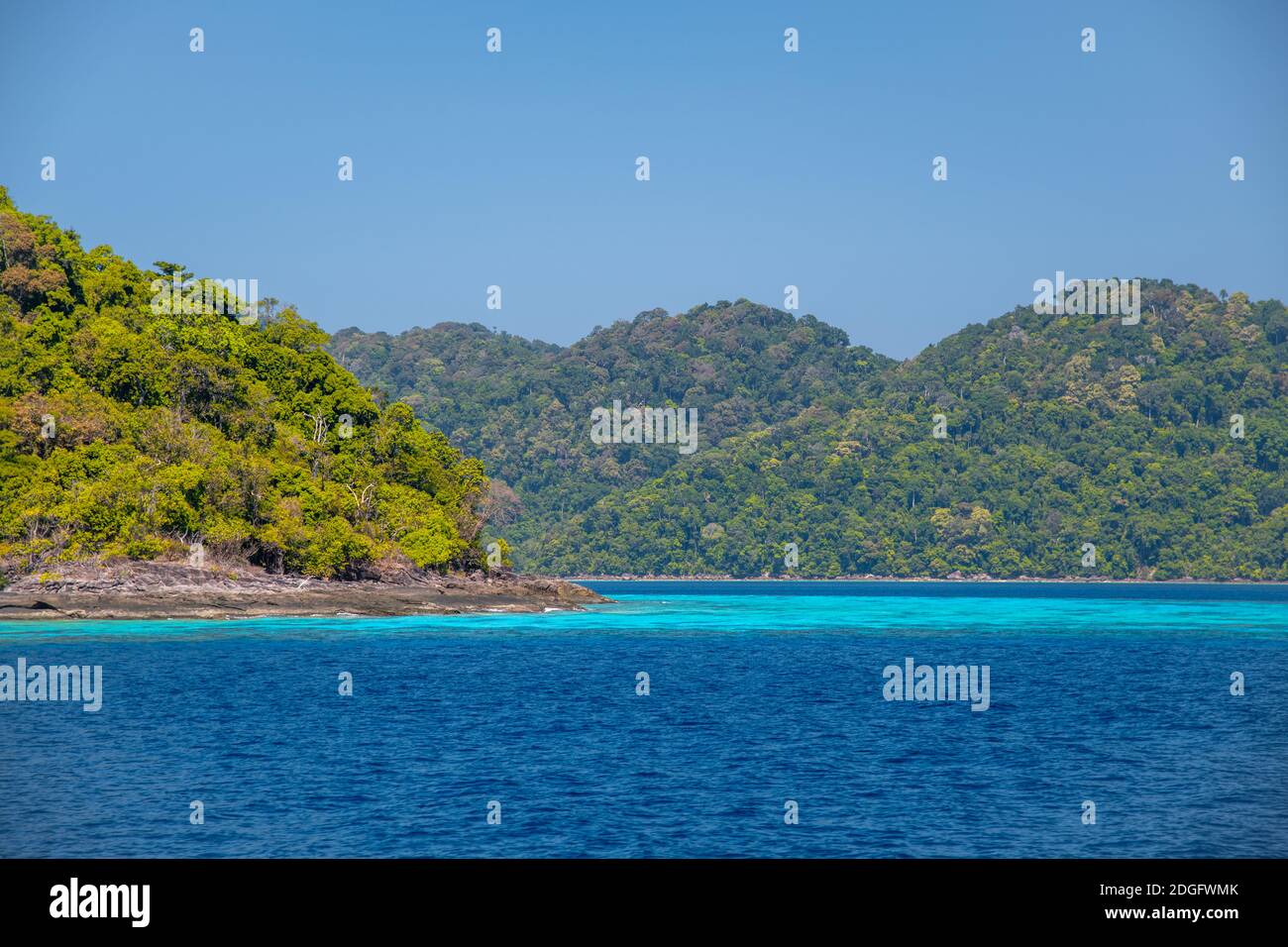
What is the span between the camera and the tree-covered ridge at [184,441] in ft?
316

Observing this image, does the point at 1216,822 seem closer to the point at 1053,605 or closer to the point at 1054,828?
the point at 1054,828

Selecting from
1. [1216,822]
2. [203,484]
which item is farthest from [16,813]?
[203,484]

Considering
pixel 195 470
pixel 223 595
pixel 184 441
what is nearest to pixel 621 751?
pixel 223 595

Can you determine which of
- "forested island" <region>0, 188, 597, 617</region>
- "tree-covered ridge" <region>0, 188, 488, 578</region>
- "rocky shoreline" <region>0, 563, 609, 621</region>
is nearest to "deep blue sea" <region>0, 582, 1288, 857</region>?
Answer: "rocky shoreline" <region>0, 563, 609, 621</region>

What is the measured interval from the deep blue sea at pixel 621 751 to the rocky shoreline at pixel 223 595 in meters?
5.37

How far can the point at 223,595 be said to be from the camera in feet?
319

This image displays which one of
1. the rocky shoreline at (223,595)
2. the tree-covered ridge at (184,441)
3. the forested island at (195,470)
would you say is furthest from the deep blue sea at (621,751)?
the tree-covered ridge at (184,441)

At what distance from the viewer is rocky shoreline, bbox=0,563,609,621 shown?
296ft

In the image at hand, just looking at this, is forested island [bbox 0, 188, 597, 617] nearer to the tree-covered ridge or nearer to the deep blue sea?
the tree-covered ridge

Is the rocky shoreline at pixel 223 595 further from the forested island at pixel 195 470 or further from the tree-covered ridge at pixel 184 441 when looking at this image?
the tree-covered ridge at pixel 184 441

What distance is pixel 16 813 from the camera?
100ft

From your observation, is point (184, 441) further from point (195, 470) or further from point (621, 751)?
point (621, 751)

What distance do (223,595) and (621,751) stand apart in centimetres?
6363

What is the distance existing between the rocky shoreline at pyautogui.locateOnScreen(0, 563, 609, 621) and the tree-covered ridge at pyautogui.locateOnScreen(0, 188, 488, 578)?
177cm
